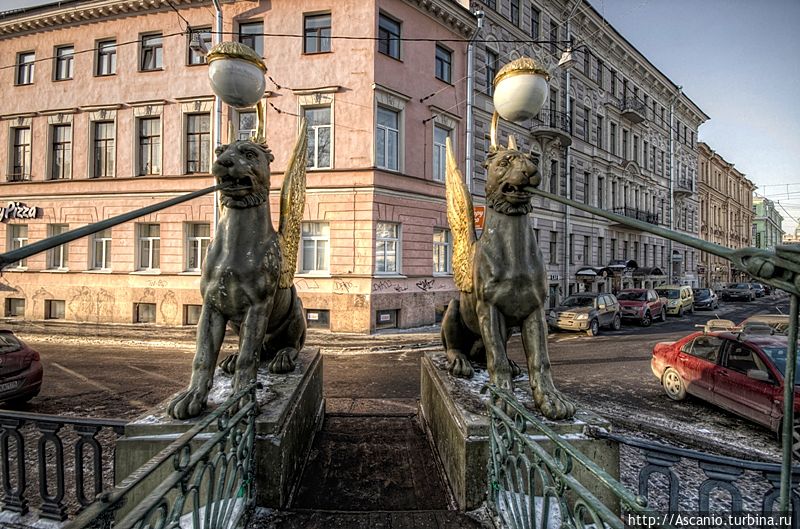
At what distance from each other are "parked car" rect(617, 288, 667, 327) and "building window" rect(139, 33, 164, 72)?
22935 millimetres

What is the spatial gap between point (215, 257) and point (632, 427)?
237 inches

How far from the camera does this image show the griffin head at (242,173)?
3.03 metres

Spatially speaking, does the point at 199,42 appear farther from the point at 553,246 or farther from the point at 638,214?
the point at 638,214

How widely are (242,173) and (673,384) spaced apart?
8.27m

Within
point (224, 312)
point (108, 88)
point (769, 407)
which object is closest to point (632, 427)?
point (769, 407)

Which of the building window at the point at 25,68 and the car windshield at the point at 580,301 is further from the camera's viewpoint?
the building window at the point at 25,68

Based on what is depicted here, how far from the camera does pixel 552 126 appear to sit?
22250mm

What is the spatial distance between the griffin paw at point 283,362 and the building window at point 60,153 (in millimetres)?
19350

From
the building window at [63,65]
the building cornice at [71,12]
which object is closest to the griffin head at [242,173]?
the building cornice at [71,12]

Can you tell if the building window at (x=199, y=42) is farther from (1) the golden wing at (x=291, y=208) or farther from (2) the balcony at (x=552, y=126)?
(2) the balcony at (x=552, y=126)

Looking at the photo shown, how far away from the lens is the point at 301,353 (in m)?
4.86

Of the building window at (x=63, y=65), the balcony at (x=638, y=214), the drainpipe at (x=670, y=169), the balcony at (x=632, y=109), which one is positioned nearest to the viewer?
the building window at (x=63, y=65)

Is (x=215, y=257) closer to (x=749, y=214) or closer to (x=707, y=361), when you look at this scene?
(x=707, y=361)

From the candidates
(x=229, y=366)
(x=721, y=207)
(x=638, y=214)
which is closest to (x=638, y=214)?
(x=638, y=214)
